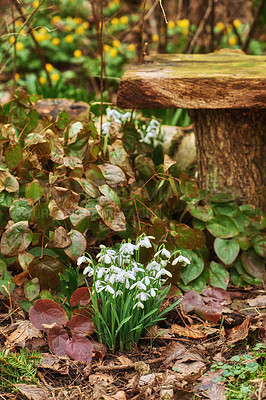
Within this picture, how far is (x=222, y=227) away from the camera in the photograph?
8.09 feet

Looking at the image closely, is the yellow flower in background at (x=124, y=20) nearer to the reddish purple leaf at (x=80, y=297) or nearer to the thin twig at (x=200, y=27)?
the thin twig at (x=200, y=27)

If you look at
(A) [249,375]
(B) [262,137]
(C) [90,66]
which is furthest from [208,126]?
(C) [90,66]

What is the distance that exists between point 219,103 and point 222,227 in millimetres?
664

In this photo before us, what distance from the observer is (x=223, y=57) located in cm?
280

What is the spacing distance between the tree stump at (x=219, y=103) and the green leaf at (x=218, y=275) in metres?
0.48

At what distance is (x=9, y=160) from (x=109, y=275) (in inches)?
31.7

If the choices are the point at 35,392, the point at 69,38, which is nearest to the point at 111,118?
the point at 35,392

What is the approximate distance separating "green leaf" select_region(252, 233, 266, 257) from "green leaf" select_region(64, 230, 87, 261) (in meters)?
0.98

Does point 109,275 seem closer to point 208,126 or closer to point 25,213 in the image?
point 25,213

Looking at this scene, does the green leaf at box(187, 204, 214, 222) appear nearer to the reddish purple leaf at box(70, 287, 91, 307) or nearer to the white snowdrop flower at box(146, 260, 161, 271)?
the white snowdrop flower at box(146, 260, 161, 271)

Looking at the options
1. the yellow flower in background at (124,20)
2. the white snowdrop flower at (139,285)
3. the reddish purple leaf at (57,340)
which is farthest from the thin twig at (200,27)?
the reddish purple leaf at (57,340)

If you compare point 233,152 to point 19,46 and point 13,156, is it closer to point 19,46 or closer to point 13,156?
point 13,156

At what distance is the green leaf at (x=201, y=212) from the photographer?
2.46m

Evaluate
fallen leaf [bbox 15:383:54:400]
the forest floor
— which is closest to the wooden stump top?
the forest floor
